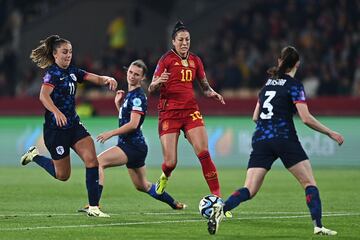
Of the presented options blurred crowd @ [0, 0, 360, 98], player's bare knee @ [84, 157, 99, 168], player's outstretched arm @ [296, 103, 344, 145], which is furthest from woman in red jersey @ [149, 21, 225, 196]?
blurred crowd @ [0, 0, 360, 98]

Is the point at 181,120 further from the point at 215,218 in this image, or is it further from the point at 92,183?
the point at 215,218

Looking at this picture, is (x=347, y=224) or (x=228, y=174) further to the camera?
(x=228, y=174)

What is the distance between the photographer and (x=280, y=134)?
39.9 ft

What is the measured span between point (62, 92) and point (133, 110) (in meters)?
1.20

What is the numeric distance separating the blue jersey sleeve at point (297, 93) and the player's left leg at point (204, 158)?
269 centimetres

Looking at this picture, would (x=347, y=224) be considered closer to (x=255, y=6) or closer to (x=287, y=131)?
(x=287, y=131)

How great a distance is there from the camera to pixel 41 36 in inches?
1409

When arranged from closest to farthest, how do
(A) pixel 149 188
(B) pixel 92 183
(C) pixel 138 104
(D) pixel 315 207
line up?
1. (D) pixel 315 207
2. (B) pixel 92 183
3. (C) pixel 138 104
4. (A) pixel 149 188

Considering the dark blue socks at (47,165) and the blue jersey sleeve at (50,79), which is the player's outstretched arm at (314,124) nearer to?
the blue jersey sleeve at (50,79)

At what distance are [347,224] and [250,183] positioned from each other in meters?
1.64

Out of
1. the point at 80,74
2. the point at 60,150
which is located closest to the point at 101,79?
the point at 80,74

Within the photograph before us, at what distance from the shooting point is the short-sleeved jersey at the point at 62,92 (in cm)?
1398

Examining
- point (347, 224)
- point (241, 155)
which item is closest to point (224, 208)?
point (347, 224)

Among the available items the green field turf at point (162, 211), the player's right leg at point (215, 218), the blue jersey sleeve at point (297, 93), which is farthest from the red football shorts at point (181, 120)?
the player's right leg at point (215, 218)
